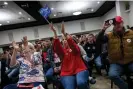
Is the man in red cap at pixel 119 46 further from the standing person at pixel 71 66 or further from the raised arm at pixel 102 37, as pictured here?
the standing person at pixel 71 66

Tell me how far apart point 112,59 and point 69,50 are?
70 cm

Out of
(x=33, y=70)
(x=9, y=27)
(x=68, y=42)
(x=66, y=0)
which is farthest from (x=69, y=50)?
(x=9, y=27)

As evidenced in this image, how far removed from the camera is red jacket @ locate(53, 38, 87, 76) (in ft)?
10.2

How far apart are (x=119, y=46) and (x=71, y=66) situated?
0.81m

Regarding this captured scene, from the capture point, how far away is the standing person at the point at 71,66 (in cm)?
300

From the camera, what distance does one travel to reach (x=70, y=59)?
3.21 metres

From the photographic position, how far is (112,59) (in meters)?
3.33

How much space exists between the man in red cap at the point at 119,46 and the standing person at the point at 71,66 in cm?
43

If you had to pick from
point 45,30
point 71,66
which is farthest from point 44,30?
point 71,66

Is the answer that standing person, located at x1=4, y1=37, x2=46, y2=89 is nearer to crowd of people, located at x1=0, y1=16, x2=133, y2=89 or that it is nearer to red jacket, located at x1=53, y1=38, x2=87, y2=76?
crowd of people, located at x1=0, y1=16, x2=133, y2=89

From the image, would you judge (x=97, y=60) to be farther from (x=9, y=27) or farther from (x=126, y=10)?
(x=9, y=27)

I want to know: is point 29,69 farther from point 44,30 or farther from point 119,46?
point 44,30

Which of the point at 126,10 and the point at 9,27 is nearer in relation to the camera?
the point at 126,10

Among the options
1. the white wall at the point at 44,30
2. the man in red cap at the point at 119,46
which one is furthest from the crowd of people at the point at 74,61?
the white wall at the point at 44,30
